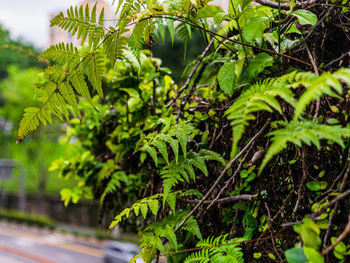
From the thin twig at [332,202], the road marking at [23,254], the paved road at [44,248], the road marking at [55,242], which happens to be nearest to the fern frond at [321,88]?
the thin twig at [332,202]

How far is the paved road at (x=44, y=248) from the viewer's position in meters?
12.7

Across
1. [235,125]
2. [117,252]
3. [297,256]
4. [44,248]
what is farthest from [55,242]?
[297,256]

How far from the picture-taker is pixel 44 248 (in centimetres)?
1445

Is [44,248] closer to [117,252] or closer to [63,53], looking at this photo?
[117,252]

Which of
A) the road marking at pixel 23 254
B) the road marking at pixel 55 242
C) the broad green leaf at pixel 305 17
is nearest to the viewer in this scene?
the broad green leaf at pixel 305 17

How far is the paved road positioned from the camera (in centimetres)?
1267

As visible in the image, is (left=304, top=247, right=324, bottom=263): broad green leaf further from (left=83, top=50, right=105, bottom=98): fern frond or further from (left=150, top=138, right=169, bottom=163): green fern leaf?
(left=83, top=50, right=105, bottom=98): fern frond

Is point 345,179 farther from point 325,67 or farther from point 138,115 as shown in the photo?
point 138,115

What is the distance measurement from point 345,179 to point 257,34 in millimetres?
392

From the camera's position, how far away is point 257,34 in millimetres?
747

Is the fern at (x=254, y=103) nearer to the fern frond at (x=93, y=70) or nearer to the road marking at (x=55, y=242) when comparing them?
the fern frond at (x=93, y=70)

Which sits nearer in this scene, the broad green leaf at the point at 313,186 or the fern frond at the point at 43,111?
the broad green leaf at the point at 313,186

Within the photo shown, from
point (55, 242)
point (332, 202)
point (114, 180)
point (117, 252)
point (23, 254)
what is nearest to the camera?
point (332, 202)

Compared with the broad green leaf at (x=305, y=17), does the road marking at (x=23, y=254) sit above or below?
below
